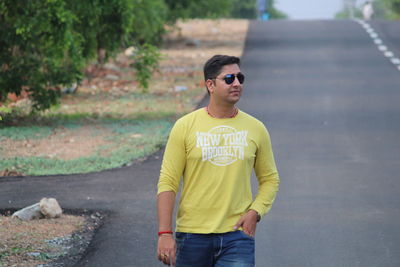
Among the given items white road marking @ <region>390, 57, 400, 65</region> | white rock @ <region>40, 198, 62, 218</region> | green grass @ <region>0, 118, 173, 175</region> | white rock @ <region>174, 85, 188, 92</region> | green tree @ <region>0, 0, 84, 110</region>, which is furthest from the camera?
white road marking @ <region>390, 57, 400, 65</region>

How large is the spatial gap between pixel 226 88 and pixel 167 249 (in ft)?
3.08

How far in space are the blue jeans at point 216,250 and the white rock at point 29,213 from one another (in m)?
4.47

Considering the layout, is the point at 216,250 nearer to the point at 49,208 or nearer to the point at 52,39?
the point at 49,208

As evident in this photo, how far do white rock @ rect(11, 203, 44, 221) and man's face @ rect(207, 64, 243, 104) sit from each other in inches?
181

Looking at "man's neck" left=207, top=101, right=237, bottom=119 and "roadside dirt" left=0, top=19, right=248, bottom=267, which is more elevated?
"man's neck" left=207, top=101, right=237, bottom=119

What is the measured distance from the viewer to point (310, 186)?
36.4ft

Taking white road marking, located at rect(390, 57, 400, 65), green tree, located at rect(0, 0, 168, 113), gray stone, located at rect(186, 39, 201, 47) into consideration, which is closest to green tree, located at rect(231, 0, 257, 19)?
gray stone, located at rect(186, 39, 201, 47)

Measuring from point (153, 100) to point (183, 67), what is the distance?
5.73m

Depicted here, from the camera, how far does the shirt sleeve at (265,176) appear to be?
17.1ft

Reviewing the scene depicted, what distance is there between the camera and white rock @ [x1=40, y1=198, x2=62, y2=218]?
927 cm

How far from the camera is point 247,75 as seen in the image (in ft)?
74.7

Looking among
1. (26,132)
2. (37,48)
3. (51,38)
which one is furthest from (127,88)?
(26,132)

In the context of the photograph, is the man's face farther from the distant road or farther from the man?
the distant road

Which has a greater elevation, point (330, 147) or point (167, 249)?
point (167, 249)
